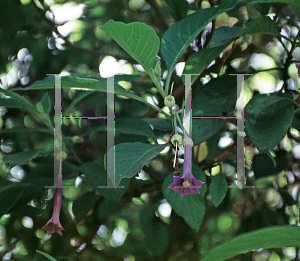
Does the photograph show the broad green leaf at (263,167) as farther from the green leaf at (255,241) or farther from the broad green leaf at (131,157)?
the green leaf at (255,241)

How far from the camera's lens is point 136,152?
0.60m

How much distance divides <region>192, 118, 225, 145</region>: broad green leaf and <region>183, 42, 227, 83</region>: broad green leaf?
0.11 m

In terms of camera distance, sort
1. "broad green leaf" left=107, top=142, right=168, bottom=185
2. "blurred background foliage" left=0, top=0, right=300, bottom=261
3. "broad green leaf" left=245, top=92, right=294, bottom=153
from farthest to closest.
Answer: "blurred background foliage" left=0, top=0, right=300, bottom=261, "broad green leaf" left=245, top=92, right=294, bottom=153, "broad green leaf" left=107, top=142, right=168, bottom=185

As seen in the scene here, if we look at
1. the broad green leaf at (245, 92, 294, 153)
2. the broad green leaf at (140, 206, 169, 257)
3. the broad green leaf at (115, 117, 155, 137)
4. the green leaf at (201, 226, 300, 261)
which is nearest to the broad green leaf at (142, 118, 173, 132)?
the broad green leaf at (115, 117, 155, 137)

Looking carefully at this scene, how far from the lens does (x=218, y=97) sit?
78 cm

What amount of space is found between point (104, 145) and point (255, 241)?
0.95 meters

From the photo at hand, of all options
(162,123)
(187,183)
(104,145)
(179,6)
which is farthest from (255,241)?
(104,145)

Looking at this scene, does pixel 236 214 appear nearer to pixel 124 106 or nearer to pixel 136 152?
pixel 124 106

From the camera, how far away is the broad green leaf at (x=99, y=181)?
82 centimetres

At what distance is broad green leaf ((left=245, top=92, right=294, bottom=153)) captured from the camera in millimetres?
649

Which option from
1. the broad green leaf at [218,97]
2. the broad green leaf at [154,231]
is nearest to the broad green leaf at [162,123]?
the broad green leaf at [218,97]

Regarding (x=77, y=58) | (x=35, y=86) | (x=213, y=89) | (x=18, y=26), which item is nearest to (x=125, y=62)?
(x=77, y=58)

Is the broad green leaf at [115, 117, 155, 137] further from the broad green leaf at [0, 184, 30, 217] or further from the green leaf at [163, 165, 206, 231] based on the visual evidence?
the broad green leaf at [0, 184, 30, 217]

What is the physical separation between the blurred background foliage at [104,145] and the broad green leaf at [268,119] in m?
0.42
